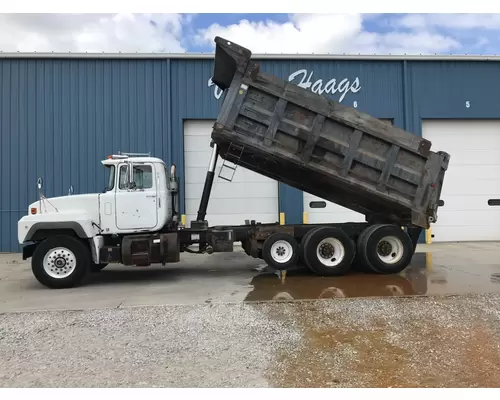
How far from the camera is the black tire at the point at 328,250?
9.00 meters

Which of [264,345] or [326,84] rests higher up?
[326,84]

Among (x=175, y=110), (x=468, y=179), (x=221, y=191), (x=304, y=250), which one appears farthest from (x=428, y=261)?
(x=175, y=110)

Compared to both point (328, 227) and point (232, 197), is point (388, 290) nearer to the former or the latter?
point (328, 227)

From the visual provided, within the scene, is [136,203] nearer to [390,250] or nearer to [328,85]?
[390,250]

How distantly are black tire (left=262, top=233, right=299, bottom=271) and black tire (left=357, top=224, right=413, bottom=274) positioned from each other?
4.81 ft

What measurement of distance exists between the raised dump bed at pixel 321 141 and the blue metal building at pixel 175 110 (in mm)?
6323

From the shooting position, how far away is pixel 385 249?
370 inches

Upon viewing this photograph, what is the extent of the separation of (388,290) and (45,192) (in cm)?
1193

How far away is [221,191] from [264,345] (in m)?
10.7

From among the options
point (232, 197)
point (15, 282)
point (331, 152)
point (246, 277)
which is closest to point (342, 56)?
point (232, 197)

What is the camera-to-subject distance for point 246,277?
932cm

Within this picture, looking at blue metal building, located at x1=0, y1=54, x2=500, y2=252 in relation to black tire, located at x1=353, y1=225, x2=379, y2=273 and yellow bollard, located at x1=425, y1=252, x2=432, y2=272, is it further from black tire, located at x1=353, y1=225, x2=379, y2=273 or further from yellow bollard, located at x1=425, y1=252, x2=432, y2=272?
black tire, located at x1=353, y1=225, x2=379, y2=273

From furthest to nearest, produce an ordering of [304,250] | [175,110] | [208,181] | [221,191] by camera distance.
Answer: [221,191]
[175,110]
[208,181]
[304,250]

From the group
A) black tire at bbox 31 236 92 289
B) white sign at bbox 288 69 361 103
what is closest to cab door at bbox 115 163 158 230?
black tire at bbox 31 236 92 289
